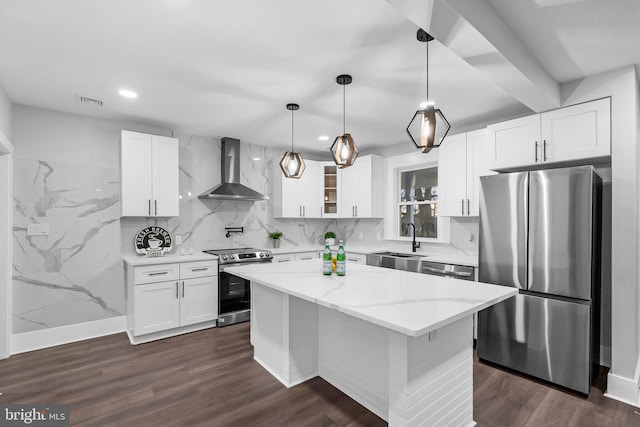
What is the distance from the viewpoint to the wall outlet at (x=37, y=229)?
3.43 metres

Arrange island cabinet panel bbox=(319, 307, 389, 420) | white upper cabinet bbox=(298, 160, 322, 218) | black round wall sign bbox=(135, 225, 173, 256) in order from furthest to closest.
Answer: white upper cabinet bbox=(298, 160, 322, 218) < black round wall sign bbox=(135, 225, 173, 256) < island cabinet panel bbox=(319, 307, 389, 420)

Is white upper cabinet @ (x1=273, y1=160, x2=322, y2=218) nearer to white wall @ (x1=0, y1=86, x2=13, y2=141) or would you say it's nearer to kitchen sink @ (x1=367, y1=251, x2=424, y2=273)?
kitchen sink @ (x1=367, y1=251, x2=424, y2=273)

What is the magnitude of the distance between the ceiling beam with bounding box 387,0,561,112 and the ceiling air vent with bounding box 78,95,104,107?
10.1 ft

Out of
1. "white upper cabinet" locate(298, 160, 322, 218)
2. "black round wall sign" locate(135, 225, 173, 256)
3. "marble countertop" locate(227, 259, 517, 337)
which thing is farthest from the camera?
"white upper cabinet" locate(298, 160, 322, 218)

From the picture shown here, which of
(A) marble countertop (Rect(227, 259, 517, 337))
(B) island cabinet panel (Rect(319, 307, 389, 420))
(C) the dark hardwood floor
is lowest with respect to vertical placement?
(C) the dark hardwood floor

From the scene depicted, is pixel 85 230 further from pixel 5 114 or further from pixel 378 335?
pixel 378 335

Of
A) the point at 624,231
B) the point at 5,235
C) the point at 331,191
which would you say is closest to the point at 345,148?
the point at 624,231

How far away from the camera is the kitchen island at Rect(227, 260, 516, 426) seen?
170 centimetres

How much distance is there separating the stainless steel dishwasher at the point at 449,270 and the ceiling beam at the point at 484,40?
5.68ft

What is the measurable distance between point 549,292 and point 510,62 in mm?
1827

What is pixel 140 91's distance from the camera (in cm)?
300

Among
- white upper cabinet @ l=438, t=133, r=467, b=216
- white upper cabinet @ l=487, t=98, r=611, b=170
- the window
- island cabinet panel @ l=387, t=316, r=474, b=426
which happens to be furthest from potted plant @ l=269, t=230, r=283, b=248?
island cabinet panel @ l=387, t=316, r=474, b=426

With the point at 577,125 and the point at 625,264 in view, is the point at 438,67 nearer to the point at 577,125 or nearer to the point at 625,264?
the point at 577,125

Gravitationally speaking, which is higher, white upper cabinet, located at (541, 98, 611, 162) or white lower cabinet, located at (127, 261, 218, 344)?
white upper cabinet, located at (541, 98, 611, 162)
